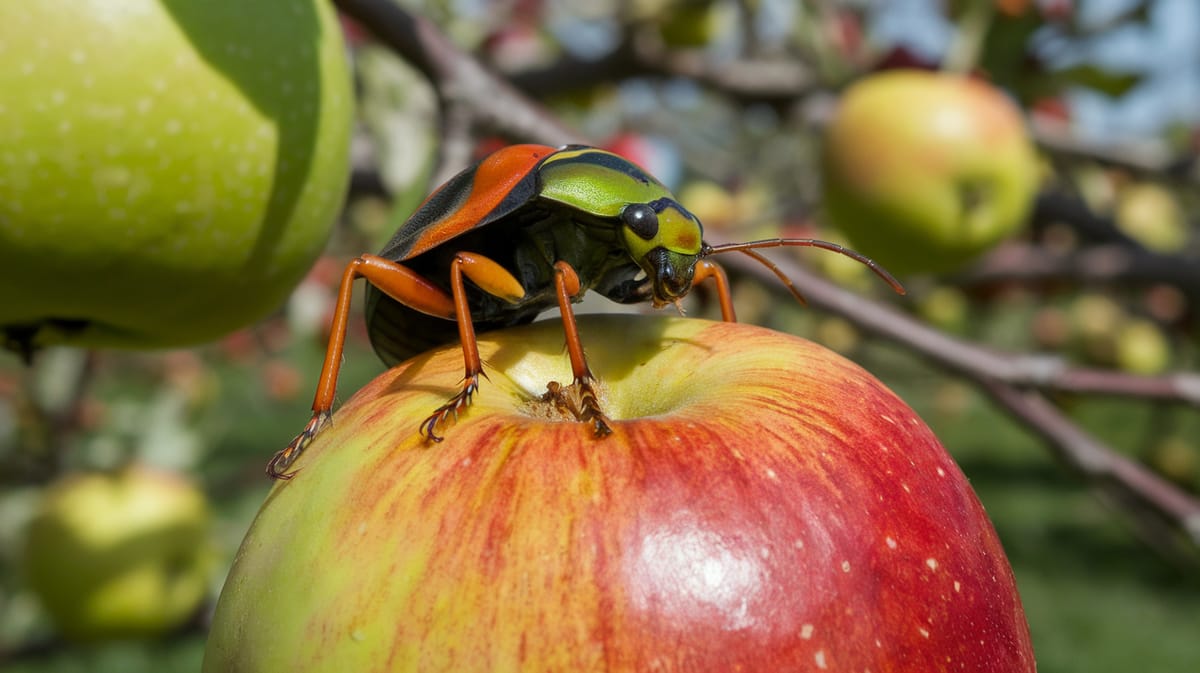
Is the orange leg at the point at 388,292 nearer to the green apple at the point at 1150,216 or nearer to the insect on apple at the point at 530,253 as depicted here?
the insect on apple at the point at 530,253

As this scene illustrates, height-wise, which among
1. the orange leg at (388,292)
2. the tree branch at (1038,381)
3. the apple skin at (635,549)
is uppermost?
the orange leg at (388,292)

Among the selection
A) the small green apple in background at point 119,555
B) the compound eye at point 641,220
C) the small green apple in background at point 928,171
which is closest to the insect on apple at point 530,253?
the compound eye at point 641,220

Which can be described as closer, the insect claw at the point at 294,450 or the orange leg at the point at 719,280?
the insect claw at the point at 294,450

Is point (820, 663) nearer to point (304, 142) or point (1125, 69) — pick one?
point (304, 142)

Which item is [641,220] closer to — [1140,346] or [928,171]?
[928,171]

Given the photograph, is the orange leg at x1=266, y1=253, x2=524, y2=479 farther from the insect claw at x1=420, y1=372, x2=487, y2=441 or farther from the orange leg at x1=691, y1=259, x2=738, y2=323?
the orange leg at x1=691, y1=259, x2=738, y2=323

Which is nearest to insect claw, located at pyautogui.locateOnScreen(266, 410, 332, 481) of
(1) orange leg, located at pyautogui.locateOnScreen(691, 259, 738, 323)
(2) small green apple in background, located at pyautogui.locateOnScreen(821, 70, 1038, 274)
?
(1) orange leg, located at pyautogui.locateOnScreen(691, 259, 738, 323)
